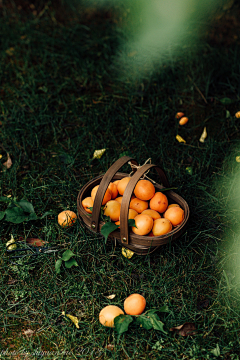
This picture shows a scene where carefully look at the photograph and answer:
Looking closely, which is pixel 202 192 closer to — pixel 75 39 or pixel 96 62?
pixel 96 62

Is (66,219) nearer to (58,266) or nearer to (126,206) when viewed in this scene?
(58,266)

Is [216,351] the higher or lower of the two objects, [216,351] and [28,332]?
the lower

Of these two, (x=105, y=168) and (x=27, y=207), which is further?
(x=105, y=168)

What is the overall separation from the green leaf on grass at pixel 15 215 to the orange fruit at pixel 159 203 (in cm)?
93

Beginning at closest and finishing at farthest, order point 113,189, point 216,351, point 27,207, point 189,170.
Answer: point 216,351
point 113,189
point 27,207
point 189,170

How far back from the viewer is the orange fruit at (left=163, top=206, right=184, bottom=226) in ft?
6.73

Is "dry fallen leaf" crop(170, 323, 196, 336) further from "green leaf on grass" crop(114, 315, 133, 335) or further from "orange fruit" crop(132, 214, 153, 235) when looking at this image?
"orange fruit" crop(132, 214, 153, 235)

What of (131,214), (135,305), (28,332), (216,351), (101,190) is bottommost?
(216,351)

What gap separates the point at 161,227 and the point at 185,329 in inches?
23.4

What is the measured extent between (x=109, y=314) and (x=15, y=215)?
1011 millimetres

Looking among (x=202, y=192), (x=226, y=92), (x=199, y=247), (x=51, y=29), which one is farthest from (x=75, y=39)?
(x=199, y=247)

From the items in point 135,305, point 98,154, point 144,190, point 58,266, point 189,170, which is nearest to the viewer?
point 135,305

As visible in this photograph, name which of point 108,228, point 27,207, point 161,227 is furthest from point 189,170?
point 27,207

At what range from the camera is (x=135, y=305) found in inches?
69.9
